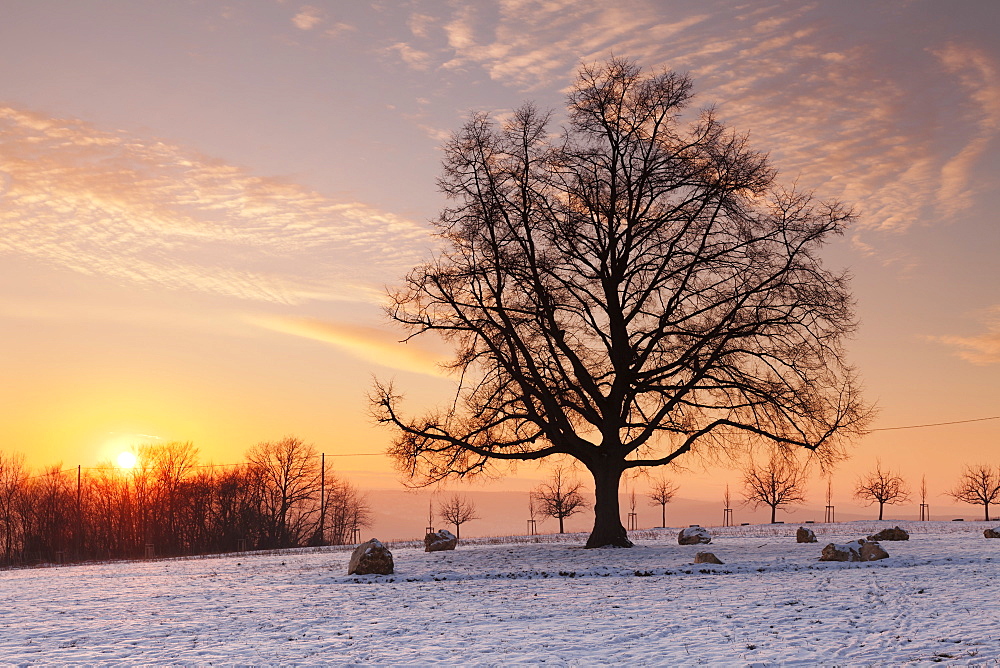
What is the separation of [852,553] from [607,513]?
9028mm

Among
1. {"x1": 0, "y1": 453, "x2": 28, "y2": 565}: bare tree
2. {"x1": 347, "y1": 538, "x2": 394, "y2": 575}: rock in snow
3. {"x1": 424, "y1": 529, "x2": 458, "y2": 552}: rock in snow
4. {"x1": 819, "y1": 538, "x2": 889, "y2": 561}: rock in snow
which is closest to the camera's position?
{"x1": 819, "y1": 538, "x2": 889, "y2": 561}: rock in snow

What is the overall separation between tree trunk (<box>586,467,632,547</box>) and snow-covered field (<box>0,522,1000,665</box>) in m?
2.06

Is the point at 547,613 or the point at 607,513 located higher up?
the point at 607,513

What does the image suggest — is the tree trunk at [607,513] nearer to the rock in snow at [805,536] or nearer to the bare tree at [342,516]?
the rock in snow at [805,536]

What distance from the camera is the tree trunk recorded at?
32156 millimetres

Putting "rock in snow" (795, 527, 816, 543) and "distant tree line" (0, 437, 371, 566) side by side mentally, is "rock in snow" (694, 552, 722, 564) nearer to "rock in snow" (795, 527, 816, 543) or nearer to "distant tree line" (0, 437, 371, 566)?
"rock in snow" (795, 527, 816, 543)

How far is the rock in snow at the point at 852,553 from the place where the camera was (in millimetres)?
26266

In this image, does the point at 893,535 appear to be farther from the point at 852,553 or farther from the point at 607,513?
the point at 607,513

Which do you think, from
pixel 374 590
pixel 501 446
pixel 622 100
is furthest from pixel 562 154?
pixel 374 590

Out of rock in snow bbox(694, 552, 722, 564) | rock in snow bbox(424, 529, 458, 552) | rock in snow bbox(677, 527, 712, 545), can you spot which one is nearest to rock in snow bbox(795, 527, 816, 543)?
rock in snow bbox(677, 527, 712, 545)

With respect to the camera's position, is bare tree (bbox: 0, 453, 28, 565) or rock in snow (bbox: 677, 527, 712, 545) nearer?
rock in snow (bbox: 677, 527, 712, 545)

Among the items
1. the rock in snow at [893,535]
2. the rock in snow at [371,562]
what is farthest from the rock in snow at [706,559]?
the rock in snow at [893,535]

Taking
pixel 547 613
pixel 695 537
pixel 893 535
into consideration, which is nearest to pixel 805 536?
pixel 893 535

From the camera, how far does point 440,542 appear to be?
35.2 meters
